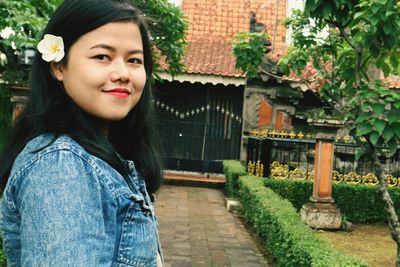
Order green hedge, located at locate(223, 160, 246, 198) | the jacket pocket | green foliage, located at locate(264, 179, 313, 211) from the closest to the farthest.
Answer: the jacket pocket, green foliage, located at locate(264, 179, 313, 211), green hedge, located at locate(223, 160, 246, 198)

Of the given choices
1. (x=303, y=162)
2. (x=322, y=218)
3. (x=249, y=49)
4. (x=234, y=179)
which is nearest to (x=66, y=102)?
(x=322, y=218)

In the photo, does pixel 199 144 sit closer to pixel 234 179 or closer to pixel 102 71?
pixel 234 179

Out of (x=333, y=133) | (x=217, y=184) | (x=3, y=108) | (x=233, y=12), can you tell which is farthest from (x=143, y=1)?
(x=233, y=12)

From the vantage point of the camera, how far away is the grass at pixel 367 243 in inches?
284

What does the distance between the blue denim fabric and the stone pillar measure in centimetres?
791

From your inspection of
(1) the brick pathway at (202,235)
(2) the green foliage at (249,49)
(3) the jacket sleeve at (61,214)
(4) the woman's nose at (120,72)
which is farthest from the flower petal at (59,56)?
(2) the green foliage at (249,49)

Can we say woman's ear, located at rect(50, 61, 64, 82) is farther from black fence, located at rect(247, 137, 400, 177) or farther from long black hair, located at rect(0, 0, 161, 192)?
black fence, located at rect(247, 137, 400, 177)

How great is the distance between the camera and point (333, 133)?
9.14m

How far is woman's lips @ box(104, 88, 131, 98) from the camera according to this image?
1.32 m

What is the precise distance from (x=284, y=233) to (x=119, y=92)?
14.7ft

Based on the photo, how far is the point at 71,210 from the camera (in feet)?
3.64

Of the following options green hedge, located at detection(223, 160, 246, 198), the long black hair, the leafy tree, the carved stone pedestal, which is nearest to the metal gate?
green hedge, located at detection(223, 160, 246, 198)

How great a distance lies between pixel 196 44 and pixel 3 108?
352 inches

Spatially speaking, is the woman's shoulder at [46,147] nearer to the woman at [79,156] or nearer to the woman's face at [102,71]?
the woman at [79,156]
